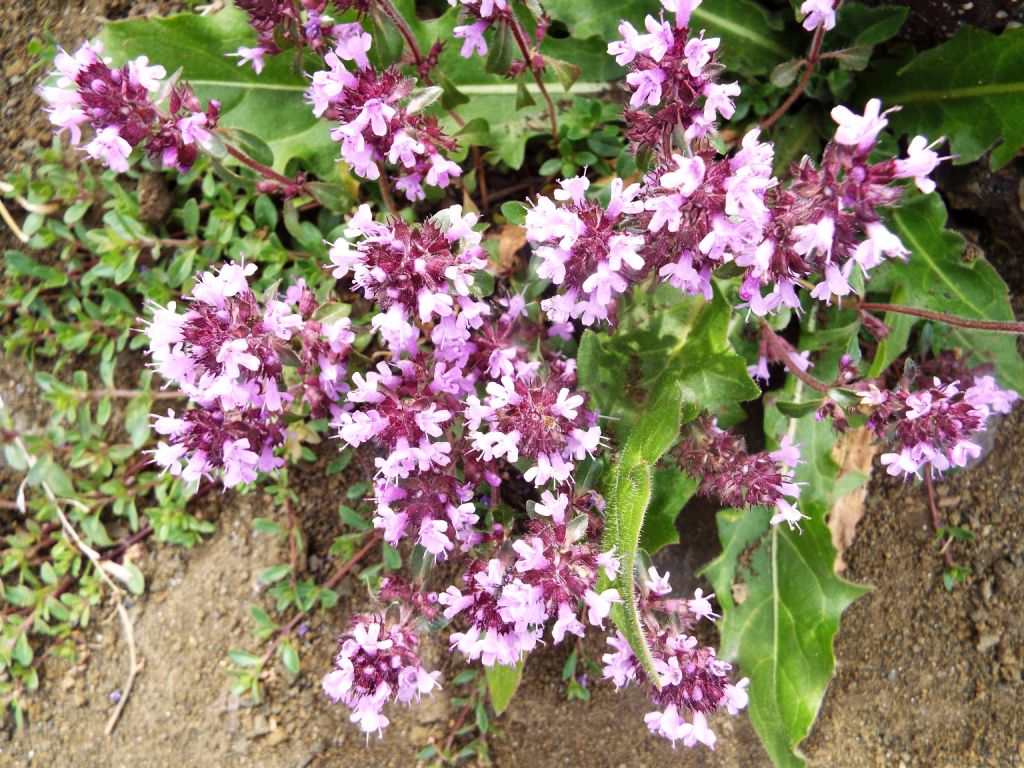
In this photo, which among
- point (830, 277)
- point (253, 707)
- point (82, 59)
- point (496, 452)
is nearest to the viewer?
point (830, 277)

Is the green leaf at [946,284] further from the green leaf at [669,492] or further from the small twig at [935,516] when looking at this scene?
the green leaf at [669,492]

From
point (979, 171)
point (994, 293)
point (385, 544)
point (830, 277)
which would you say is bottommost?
point (385, 544)

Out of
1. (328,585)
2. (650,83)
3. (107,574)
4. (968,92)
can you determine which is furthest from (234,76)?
(968,92)

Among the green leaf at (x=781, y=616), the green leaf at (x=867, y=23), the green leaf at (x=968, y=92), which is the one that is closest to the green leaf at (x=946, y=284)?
the green leaf at (x=968, y=92)

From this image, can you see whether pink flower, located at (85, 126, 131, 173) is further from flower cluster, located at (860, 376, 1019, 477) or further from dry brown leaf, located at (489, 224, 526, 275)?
flower cluster, located at (860, 376, 1019, 477)

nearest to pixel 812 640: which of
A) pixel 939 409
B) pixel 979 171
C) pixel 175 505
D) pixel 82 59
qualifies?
pixel 939 409

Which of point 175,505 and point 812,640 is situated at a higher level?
point 812,640

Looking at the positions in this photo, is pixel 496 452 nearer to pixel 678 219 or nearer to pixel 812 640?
pixel 678 219

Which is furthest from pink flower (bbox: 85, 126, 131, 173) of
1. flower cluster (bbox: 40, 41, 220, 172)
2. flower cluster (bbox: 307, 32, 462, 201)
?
flower cluster (bbox: 307, 32, 462, 201)
